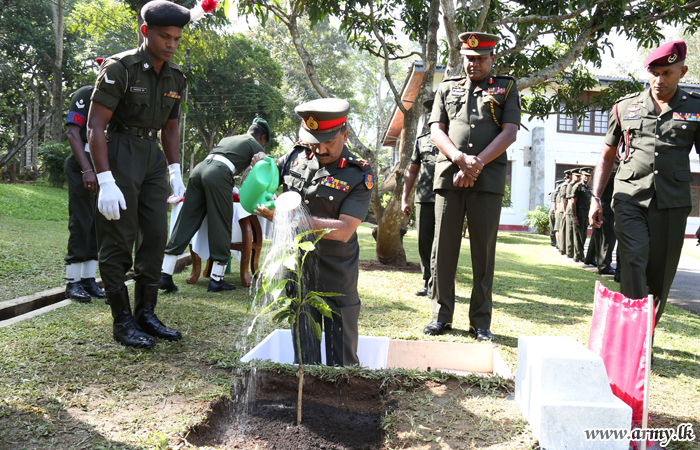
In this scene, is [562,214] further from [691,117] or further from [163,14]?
[163,14]

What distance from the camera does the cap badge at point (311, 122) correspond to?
2.77 m

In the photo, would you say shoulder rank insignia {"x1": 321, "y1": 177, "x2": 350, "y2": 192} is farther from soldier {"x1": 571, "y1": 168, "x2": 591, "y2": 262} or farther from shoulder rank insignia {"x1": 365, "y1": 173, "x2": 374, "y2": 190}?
soldier {"x1": 571, "y1": 168, "x2": 591, "y2": 262}

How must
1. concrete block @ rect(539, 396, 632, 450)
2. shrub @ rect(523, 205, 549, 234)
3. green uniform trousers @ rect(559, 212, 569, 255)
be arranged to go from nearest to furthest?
concrete block @ rect(539, 396, 632, 450), green uniform trousers @ rect(559, 212, 569, 255), shrub @ rect(523, 205, 549, 234)

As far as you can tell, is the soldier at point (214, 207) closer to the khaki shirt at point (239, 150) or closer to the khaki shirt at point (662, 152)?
the khaki shirt at point (239, 150)

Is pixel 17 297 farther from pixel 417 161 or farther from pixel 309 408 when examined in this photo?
pixel 417 161

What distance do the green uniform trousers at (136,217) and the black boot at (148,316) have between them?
0.20ft

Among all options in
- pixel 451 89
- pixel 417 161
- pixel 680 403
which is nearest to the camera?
pixel 680 403

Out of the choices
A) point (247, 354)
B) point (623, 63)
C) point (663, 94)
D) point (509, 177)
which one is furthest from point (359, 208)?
point (623, 63)

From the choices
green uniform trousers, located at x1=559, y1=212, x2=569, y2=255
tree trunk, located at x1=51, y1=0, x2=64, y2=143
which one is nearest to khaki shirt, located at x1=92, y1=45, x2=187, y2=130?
green uniform trousers, located at x1=559, y1=212, x2=569, y2=255

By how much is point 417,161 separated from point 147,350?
11.8 ft

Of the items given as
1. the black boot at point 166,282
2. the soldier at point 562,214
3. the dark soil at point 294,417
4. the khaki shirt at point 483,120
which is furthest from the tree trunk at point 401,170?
the soldier at point 562,214

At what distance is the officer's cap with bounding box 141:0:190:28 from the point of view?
3051 millimetres

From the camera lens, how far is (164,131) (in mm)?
3588

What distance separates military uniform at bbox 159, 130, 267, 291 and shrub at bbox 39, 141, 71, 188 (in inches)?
604
